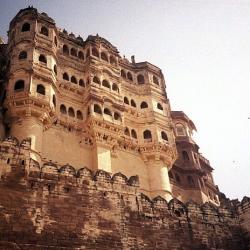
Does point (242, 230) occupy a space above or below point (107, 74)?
below

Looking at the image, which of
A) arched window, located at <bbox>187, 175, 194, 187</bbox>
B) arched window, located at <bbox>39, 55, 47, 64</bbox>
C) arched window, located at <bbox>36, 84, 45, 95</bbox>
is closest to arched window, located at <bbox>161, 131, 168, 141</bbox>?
arched window, located at <bbox>187, 175, 194, 187</bbox>

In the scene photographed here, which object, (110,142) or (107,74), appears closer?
(110,142)

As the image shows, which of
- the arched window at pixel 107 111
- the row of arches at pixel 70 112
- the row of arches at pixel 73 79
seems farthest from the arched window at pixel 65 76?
the arched window at pixel 107 111

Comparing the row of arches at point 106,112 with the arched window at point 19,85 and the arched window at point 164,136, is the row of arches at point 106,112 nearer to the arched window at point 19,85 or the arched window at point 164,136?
the arched window at point 164,136

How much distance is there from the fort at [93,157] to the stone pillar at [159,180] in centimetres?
7

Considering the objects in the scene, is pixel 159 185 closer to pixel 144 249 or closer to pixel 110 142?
pixel 110 142

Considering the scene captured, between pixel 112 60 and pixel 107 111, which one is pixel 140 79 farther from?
pixel 107 111

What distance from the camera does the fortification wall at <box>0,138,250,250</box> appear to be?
11156 mm

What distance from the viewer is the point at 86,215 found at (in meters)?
12.3

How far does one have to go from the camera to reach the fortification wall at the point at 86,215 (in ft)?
36.6

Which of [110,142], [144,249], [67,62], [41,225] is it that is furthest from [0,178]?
[67,62]

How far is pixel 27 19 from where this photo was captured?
26.0 metres

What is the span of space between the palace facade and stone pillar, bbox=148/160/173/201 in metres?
0.07

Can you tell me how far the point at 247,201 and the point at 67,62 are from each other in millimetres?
16425
